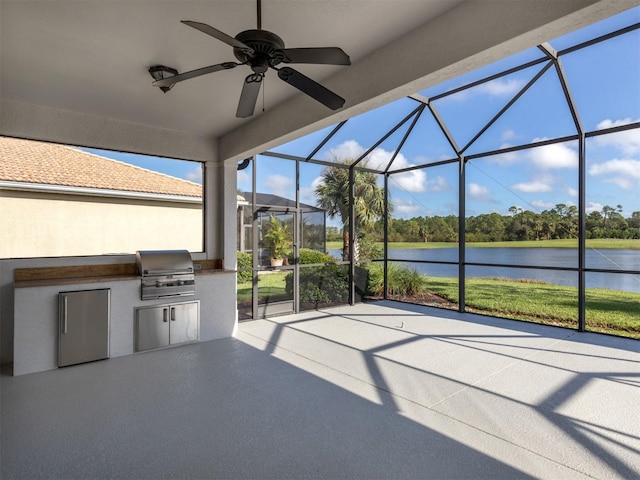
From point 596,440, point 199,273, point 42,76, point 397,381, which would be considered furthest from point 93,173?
point 596,440

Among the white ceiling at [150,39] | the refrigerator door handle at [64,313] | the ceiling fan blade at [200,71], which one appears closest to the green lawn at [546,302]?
the white ceiling at [150,39]

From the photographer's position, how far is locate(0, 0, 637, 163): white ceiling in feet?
7.30

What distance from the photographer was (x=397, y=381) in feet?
10.6

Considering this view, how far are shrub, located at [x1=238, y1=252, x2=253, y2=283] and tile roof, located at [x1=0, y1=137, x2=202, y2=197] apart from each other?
1.38 metres

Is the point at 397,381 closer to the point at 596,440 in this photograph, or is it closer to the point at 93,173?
the point at 596,440

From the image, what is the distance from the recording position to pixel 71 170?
454cm

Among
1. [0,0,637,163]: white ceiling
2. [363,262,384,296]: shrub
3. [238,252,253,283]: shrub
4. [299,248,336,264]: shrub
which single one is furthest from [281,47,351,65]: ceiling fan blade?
[363,262,384,296]: shrub

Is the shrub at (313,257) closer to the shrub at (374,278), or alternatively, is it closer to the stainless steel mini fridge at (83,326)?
the shrub at (374,278)

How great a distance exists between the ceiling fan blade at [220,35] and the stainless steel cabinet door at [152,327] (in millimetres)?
3328

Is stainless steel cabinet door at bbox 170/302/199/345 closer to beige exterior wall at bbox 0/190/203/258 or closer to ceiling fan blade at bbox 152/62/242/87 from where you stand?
beige exterior wall at bbox 0/190/203/258

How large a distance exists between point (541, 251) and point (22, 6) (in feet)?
24.1

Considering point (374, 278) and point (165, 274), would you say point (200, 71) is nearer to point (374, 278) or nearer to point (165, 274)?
point (165, 274)

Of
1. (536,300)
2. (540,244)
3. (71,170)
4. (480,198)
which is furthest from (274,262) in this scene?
(536,300)

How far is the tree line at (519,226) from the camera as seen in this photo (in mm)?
5738
